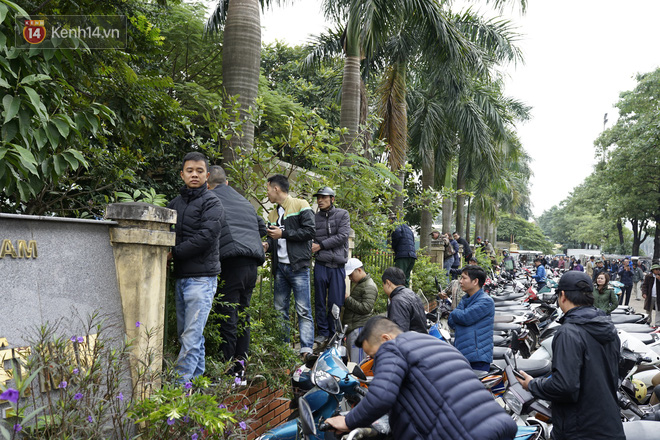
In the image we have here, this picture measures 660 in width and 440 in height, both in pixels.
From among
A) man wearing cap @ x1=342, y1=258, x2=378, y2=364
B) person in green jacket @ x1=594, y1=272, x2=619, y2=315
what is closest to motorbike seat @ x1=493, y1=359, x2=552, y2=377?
man wearing cap @ x1=342, y1=258, x2=378, y2=364

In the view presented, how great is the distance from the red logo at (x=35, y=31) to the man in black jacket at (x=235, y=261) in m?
1.96

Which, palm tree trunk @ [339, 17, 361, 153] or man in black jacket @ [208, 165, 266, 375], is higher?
palm tree trunk @ [339, 17, 361, 153]

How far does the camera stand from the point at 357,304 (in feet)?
20.4

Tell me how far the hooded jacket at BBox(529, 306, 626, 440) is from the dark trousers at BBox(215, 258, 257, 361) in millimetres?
2611

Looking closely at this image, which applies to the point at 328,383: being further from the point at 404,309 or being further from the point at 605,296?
the point at 605,296

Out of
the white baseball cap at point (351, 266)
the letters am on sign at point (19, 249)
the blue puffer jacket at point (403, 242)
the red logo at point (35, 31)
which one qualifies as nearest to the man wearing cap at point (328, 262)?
the white baseball cap at point (351, 266)

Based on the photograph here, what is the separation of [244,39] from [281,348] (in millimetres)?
4018

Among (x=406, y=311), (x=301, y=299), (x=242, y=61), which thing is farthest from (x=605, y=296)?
(x=242, y=61)

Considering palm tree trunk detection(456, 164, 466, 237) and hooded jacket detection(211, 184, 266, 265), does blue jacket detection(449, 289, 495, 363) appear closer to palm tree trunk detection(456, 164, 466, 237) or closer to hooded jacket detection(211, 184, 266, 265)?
hooded jacket detection(211, 184, 266, 265)

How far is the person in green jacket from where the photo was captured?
10.6 metres

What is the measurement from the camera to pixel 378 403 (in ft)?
8.66

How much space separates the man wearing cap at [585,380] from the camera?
3.44 meters

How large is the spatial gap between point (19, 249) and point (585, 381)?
3.73 m

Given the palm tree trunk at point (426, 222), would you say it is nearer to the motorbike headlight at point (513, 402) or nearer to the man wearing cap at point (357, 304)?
the man wearing cap at point (357, 304)
